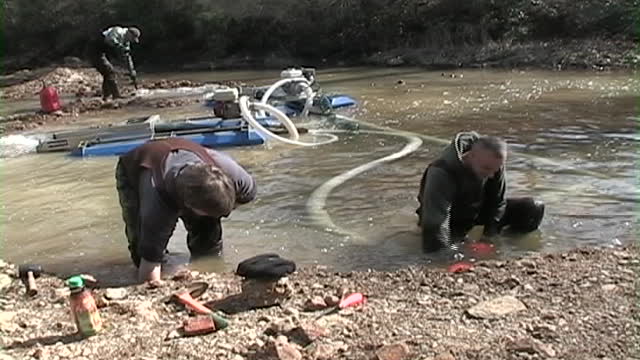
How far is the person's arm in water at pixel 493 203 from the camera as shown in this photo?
523cm

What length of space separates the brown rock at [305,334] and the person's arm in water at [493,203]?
2.11m

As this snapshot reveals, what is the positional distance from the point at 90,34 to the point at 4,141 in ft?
68.0

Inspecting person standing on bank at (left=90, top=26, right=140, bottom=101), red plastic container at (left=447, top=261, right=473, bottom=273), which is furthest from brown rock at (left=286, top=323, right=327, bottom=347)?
person standing on bank at (left=90, top=26, right=140, bottom=101)

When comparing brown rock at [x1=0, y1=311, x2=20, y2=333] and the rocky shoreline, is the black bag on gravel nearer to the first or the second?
the rocky shoreline

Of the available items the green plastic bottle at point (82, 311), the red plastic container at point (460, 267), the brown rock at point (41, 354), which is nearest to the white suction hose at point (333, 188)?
the red plastic container at point (460, 267)

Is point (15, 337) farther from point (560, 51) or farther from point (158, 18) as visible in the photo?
point (158, 18)

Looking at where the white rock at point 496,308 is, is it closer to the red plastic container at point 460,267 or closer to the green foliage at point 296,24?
the red plastic container at point 460,267

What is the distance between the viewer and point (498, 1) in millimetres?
23766

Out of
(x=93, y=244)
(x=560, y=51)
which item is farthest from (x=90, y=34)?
(x=93, y=244)

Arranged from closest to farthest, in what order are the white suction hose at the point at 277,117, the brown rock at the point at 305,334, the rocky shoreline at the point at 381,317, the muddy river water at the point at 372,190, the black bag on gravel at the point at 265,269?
the rocky shoreline at the point at 381,317 → the brown rock at the point at 305,334 → the black bag on gravel at the point at 265,269 → the muddy river water at the point at 372,190 → the white suction hose at the point at 277,117

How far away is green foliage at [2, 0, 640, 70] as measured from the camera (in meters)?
22.3

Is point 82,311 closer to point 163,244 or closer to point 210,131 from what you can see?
point 163,244

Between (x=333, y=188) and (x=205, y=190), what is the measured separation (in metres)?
3.41

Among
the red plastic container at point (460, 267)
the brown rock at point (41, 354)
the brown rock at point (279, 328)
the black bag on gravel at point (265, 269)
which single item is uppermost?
the black bag on gravel at point (265, 269)
